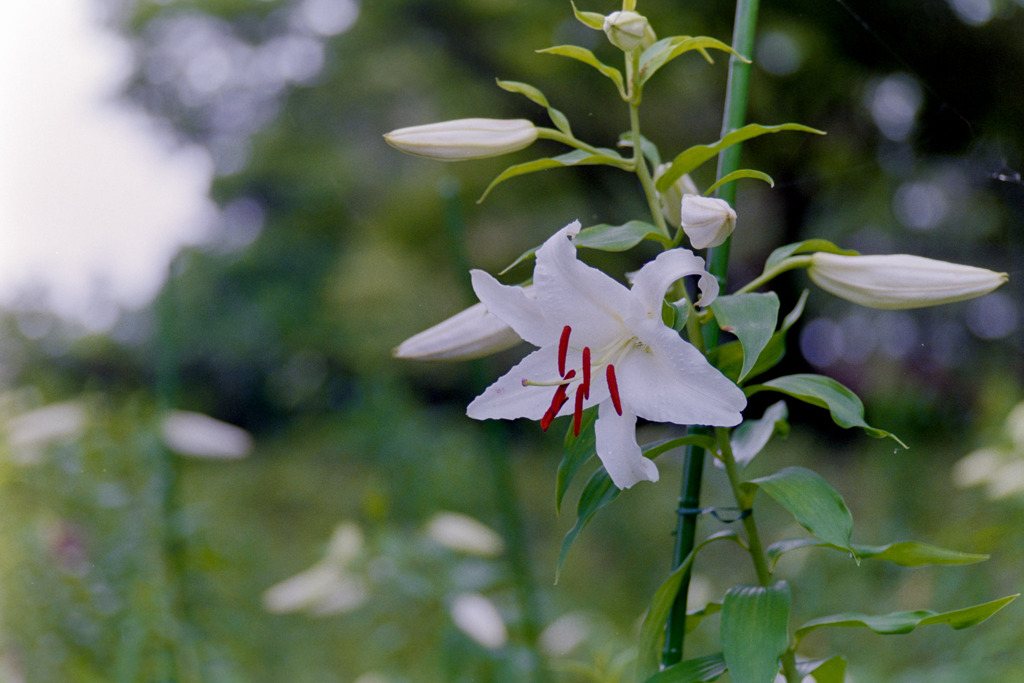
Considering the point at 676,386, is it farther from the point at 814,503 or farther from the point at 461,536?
the point at 461,536

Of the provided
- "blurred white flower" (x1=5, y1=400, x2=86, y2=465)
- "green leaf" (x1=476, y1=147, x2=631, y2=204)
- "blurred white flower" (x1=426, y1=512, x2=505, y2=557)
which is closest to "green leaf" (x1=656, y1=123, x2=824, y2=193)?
"green leaf" (x1=476, y1=147, x2=631, y2=204)

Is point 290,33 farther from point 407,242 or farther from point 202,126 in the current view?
point 407,242

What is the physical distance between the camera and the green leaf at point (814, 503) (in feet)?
0.66

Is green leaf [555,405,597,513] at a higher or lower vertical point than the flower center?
lower

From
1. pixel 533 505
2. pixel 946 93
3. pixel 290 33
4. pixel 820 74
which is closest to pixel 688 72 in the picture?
pixel 820 74

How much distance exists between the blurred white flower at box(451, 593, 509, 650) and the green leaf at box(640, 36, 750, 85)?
38cm

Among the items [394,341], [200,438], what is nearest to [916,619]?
[200,438]

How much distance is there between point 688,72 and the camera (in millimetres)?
864

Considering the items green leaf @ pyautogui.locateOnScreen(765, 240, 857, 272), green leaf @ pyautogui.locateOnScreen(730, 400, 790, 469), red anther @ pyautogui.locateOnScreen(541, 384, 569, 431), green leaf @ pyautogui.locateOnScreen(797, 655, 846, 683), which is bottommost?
green leaf @ pyautogui.locateOnScreen(797, 655, 846, 683)

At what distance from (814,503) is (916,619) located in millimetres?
55

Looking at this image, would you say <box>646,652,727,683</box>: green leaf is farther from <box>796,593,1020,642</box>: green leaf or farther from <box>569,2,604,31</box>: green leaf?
<box>569,2,604,31</box>: green leaf

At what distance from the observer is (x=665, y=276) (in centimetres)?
20

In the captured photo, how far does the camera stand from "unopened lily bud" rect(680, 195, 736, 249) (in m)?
0.20

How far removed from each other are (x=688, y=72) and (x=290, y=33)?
3.83 feet
